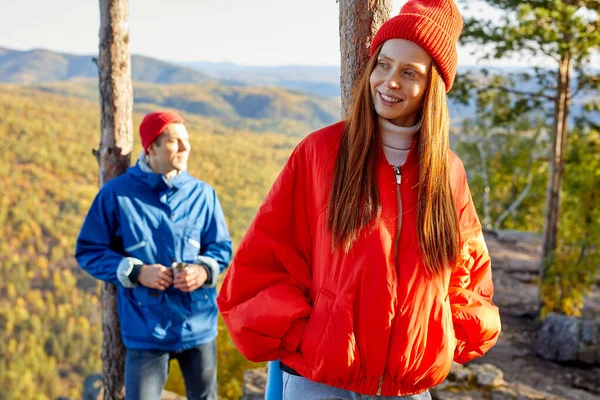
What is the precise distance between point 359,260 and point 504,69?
8690 mm

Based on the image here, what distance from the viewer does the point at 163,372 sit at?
9.00 ft

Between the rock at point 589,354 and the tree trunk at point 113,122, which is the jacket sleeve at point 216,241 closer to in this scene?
the tree trunk at point 113,122

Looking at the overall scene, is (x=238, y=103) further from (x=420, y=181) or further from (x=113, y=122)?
(x=420, y=181)

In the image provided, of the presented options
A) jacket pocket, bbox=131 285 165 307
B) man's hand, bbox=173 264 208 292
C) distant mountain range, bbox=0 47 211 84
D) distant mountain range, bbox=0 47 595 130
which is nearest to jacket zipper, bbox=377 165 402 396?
man's hand, bbox=173 264 208 292

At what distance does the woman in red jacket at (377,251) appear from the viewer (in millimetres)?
1512

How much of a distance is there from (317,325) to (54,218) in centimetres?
5756

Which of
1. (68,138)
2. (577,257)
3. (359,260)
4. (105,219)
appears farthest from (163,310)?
(68,138)

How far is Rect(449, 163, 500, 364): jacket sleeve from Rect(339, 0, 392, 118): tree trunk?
587mm

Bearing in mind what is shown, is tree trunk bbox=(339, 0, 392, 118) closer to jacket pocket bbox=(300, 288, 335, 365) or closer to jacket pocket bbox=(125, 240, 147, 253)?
jacket pocket bbox=(300, 288, 335, 365)

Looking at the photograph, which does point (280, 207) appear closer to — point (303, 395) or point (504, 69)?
point (303, 395)

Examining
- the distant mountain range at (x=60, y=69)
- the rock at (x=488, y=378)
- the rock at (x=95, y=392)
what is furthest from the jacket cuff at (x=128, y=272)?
the distant mountain range at (x=60, y=69)

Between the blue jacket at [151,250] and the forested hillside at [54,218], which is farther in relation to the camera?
the forested hillside at [54,218]

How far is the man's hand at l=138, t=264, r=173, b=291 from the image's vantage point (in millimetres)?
2662

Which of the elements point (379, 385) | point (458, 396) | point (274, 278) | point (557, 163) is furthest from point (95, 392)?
point (557, 163)
